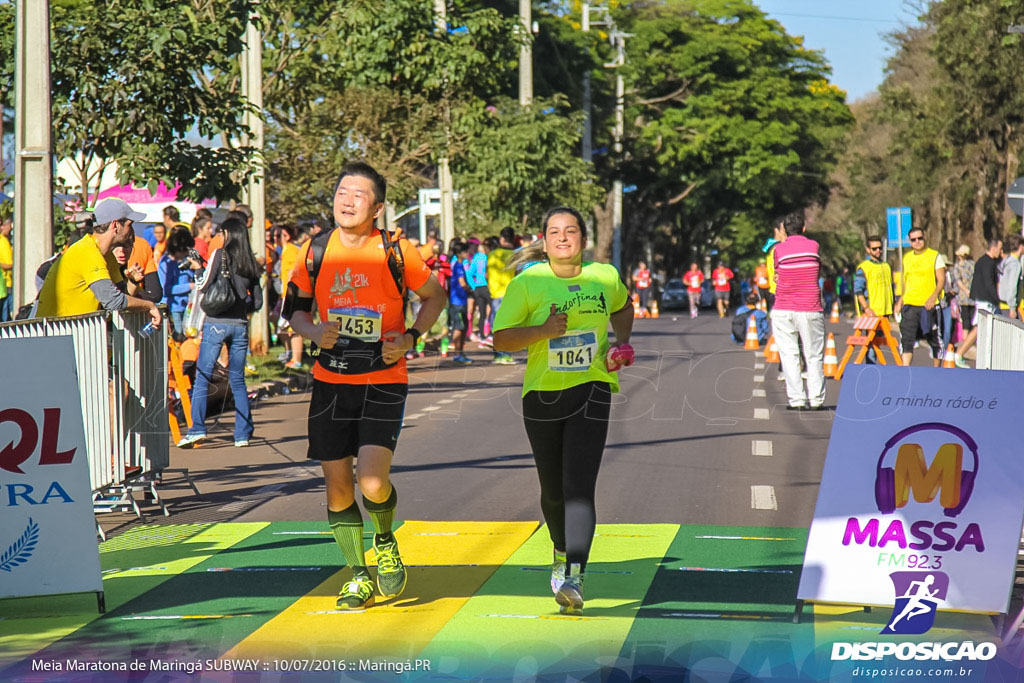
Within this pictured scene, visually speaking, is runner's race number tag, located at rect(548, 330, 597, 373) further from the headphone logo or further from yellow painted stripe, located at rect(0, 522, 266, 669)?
yellow painted stripe, located at rect(0, 522, 266, 669)

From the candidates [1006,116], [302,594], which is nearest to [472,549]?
[302,594]

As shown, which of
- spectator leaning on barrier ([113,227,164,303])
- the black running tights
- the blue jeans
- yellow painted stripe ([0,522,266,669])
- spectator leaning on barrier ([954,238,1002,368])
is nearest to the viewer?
yellow painted stripe ([0,522,266,669])

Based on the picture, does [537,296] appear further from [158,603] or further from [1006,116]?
[1006,116]

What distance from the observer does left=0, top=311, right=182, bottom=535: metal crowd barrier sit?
873 cm

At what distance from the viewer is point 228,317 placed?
12688mm

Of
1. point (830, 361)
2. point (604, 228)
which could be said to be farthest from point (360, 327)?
point (604, 228)

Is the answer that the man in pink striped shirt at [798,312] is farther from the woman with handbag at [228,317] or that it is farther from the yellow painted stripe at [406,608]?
the yellow painted stripe at [406,608]

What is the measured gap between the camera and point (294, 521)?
29.9ft

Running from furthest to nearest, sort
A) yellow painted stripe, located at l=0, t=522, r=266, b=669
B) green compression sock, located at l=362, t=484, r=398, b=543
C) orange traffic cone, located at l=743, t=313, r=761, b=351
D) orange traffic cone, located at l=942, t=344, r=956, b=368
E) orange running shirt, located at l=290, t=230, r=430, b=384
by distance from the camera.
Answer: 1. orange traffic cone, located at l=743, t=313, r=761, b=351
2. orange traffic cone, located at l=942, t=344, r=956, b=368
3. green compression sock, located at l=362, t=484, r=398, b=543
4. orange running shirt, located at l=290, t=230, r=430, b=384
5. yellow painted stripe, located at l=0, t=522, r=266, b=669

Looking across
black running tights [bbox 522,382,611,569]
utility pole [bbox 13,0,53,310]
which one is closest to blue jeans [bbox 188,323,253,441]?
utility pole [bbox 13,0,53,310]

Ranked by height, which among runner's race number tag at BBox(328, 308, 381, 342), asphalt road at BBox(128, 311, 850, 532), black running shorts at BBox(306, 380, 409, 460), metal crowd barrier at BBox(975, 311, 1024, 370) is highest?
runner's race number tag at BBox(328, 308, 381, 342)

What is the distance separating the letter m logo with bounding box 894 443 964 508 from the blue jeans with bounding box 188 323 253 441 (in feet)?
24.5

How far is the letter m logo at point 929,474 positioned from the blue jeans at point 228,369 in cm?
747

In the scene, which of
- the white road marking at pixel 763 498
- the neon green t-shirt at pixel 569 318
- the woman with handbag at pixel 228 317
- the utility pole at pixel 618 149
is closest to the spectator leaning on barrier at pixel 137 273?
the woman with handbag at pixel 228 317
